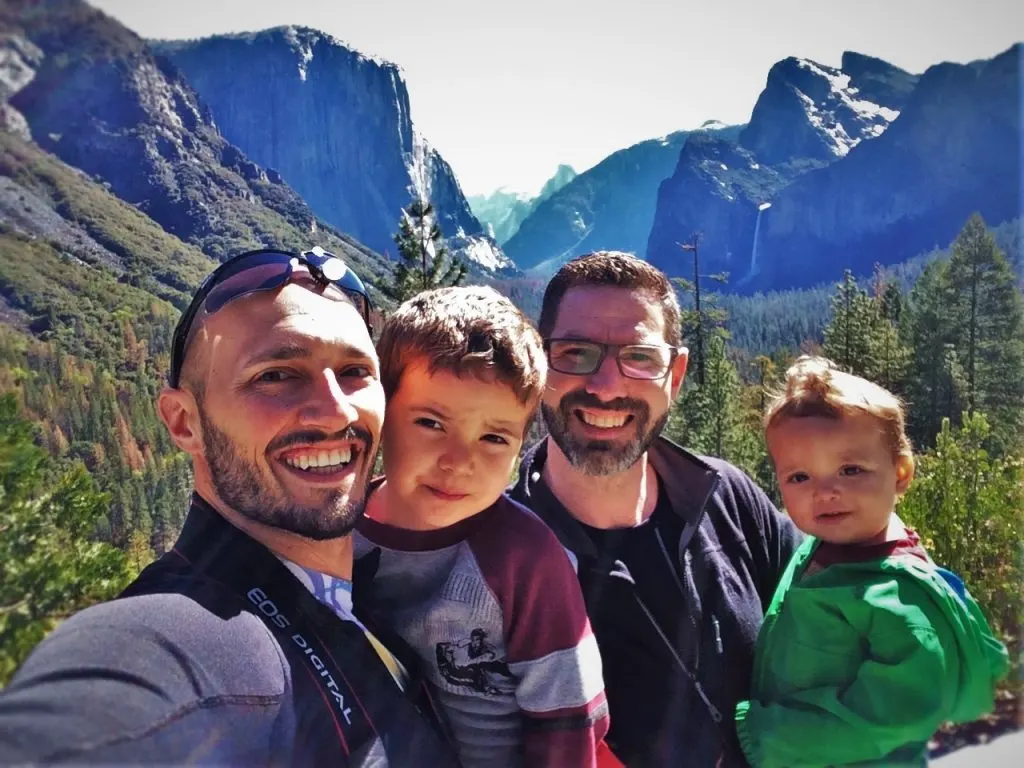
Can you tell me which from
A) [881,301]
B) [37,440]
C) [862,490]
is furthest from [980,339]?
[37,440]

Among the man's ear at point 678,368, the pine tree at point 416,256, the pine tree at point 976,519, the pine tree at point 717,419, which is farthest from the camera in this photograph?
the pine tree at point 717,419

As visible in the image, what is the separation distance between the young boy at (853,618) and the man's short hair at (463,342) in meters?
0.84

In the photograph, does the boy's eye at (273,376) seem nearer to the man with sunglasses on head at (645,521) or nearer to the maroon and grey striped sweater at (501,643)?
the maroon and grey striped sweater at (501,643)

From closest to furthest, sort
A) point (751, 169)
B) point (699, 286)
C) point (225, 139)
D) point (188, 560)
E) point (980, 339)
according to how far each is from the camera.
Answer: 1. point (188, 560)
2. point (225, 139)
3. point (980, 339)
4. point (699, 286)
5. point (751, 169)

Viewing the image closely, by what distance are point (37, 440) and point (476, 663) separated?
54.8 inches

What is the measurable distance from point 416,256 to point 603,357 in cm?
871

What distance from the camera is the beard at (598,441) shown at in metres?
1.86

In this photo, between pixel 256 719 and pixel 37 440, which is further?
pixel 37 440

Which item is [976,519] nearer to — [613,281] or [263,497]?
[613,281]

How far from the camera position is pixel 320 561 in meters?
1.21

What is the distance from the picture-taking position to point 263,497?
114 centimetres

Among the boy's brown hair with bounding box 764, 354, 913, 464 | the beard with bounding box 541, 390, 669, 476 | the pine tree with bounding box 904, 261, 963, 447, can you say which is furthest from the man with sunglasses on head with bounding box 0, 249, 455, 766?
the pine tree with bounding box 904, 261, 963, 447

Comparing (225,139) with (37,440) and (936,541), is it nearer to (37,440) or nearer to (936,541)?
(37,440)

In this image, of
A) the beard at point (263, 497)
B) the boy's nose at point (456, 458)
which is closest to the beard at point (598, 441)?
the boy's nose at point (456, 458)
